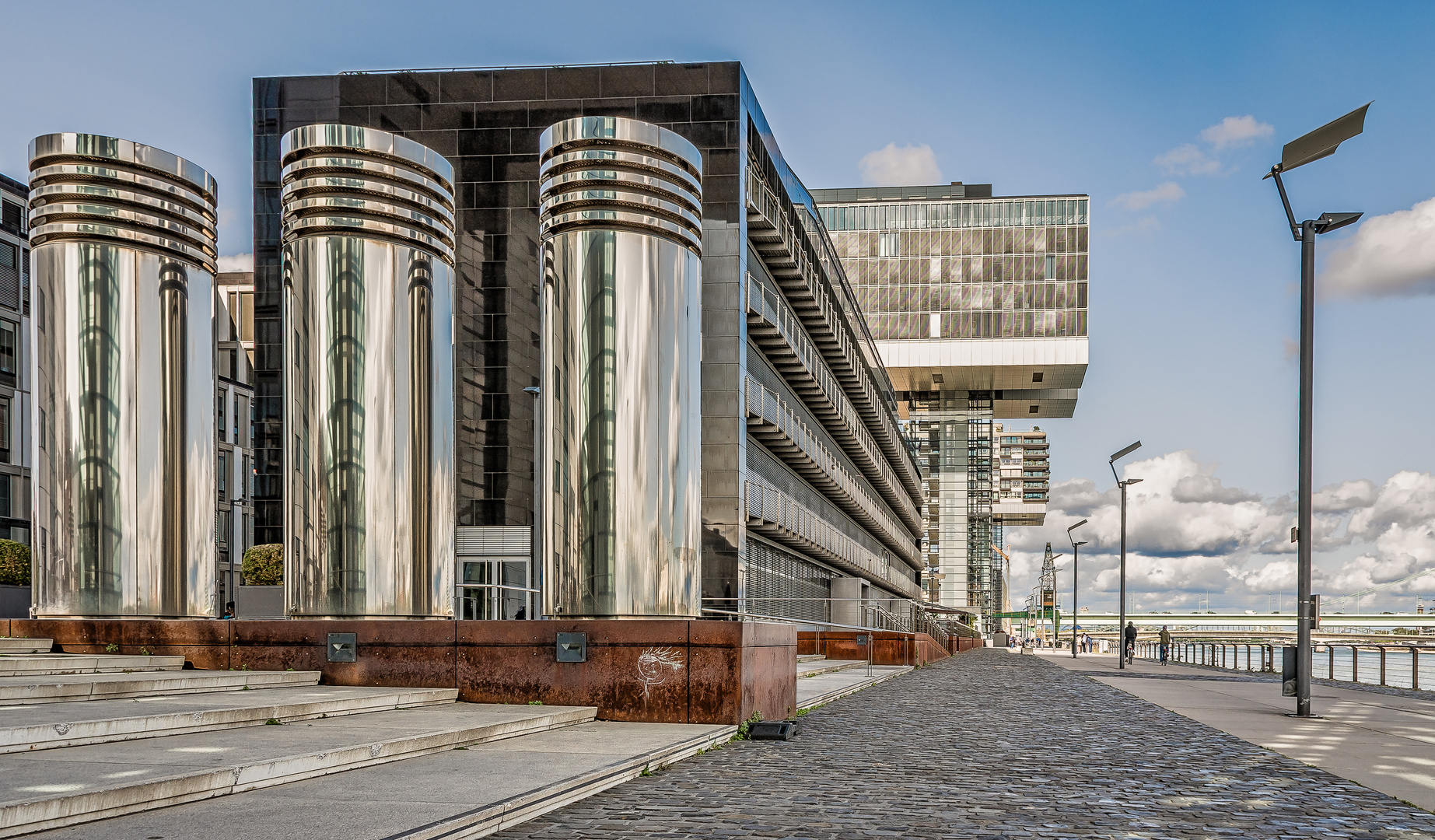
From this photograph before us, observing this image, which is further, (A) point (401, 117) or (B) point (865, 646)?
(B) point (865, 646)

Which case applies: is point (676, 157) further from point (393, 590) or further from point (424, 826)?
point (424, 826)

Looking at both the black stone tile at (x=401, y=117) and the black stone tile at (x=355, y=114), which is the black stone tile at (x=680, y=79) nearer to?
the black stone tile at (x=401, y=117)

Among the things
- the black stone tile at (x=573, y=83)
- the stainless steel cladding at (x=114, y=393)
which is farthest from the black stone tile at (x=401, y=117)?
the stainless steel cladding at (x=114, y=393)

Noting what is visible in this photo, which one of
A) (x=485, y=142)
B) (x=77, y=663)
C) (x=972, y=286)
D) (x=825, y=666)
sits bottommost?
(x=825, y=666)

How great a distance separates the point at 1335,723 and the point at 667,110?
75.5 ft

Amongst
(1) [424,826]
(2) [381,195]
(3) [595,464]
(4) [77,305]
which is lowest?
(1) [424,826]

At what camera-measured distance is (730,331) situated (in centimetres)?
3503

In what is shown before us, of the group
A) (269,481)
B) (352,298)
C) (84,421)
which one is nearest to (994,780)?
(352,298)

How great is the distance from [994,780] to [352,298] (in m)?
8.78

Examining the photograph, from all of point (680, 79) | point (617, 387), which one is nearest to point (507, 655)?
point (617, 387)

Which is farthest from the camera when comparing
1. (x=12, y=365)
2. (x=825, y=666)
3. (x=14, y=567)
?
(x=12, y=365)

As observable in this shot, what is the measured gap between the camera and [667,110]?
35344 millimetres

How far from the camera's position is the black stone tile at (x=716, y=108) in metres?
35.0

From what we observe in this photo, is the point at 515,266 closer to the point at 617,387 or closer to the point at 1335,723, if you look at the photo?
the point at 617,387
